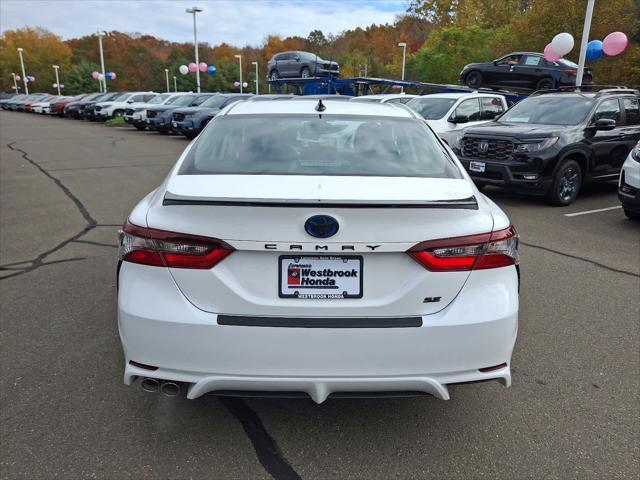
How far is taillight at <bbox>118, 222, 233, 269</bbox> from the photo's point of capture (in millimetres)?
2285

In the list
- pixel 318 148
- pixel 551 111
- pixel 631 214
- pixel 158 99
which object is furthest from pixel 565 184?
pixel 158 99

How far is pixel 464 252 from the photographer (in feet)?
7.70

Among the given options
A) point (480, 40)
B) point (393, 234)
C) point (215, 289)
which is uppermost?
point (480, 40)

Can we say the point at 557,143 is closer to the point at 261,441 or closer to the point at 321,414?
the point at 321,414

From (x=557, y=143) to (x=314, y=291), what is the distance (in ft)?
25.6

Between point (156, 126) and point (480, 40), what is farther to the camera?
point (480, 40)

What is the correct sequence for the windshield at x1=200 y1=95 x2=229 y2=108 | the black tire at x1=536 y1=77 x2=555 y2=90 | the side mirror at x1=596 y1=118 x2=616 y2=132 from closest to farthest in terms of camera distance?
the side mirror at x1=596 y1=118 x2=616 y2=132, the black tire at x1=536 y1=77 x2=555 y2=90, the windshield at x1=200 y1=95 x2=229 y2=108

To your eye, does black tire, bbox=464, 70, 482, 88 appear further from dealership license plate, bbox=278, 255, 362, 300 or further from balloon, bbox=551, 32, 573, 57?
dealership license plate, bbox=278, 255, 362, 300

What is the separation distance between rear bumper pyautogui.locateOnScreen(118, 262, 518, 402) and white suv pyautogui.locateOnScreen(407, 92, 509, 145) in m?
9.98

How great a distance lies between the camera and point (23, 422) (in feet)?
9.34

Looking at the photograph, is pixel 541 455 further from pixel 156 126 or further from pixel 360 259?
pixel 156 126

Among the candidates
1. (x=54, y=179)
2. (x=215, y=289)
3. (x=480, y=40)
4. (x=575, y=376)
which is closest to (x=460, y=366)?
(x=215, y=289)

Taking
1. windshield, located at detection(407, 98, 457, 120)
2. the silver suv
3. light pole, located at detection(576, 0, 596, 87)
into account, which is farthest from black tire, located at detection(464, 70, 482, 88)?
the silver suv

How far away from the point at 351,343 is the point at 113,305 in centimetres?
284
